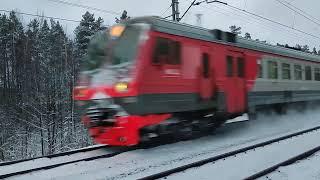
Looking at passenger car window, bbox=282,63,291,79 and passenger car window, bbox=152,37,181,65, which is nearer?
passenger car window, bbox=152,37,181,65

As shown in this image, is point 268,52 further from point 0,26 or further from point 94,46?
point 0,26

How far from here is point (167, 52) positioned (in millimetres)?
11414

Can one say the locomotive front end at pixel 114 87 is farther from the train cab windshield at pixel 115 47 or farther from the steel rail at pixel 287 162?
the steel rail at pixel 287 162

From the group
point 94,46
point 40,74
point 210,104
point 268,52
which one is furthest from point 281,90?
point 40,74

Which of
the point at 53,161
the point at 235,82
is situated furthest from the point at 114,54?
the point at 235,82

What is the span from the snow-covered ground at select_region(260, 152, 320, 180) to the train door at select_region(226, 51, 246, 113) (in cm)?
482

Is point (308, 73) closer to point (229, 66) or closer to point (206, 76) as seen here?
point (229, 66)

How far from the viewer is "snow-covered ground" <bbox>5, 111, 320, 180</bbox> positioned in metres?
8.65

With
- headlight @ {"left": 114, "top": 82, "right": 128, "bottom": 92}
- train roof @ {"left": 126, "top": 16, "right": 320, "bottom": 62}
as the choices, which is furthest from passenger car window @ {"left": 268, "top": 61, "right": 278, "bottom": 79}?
headlight @ {"left": 114, "top": 82, "right": 128, "bottom": 92}

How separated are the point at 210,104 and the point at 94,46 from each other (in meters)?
3.60

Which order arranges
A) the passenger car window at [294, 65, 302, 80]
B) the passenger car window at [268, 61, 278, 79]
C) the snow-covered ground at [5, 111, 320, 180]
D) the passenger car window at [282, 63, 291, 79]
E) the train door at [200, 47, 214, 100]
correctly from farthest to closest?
the passenger car window at [294, 65, 302, 80]
the passenger car window at [282, 63, 291, 79]
the passenger car window at [268, 61, 278, 79]
the train door at [200, 47, 214, 100]
the snow-covered ground at [5, 111, 320, 180]

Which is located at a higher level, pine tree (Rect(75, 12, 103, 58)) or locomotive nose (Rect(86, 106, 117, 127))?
pine tree (Rect(75, 12, 103, 58))

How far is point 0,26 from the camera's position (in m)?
60.1

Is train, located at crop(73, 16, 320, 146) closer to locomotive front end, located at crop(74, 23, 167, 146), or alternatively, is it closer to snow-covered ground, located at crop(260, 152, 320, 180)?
locomotive front end, located at crop(74, 23, 167, 146)
